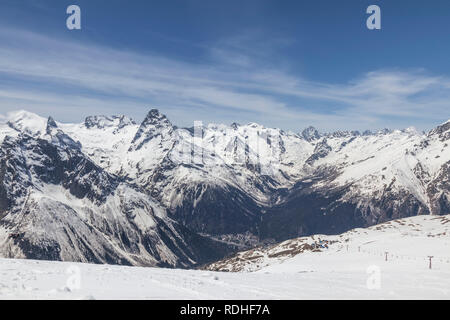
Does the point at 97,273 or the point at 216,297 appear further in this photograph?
the point at 97,273
